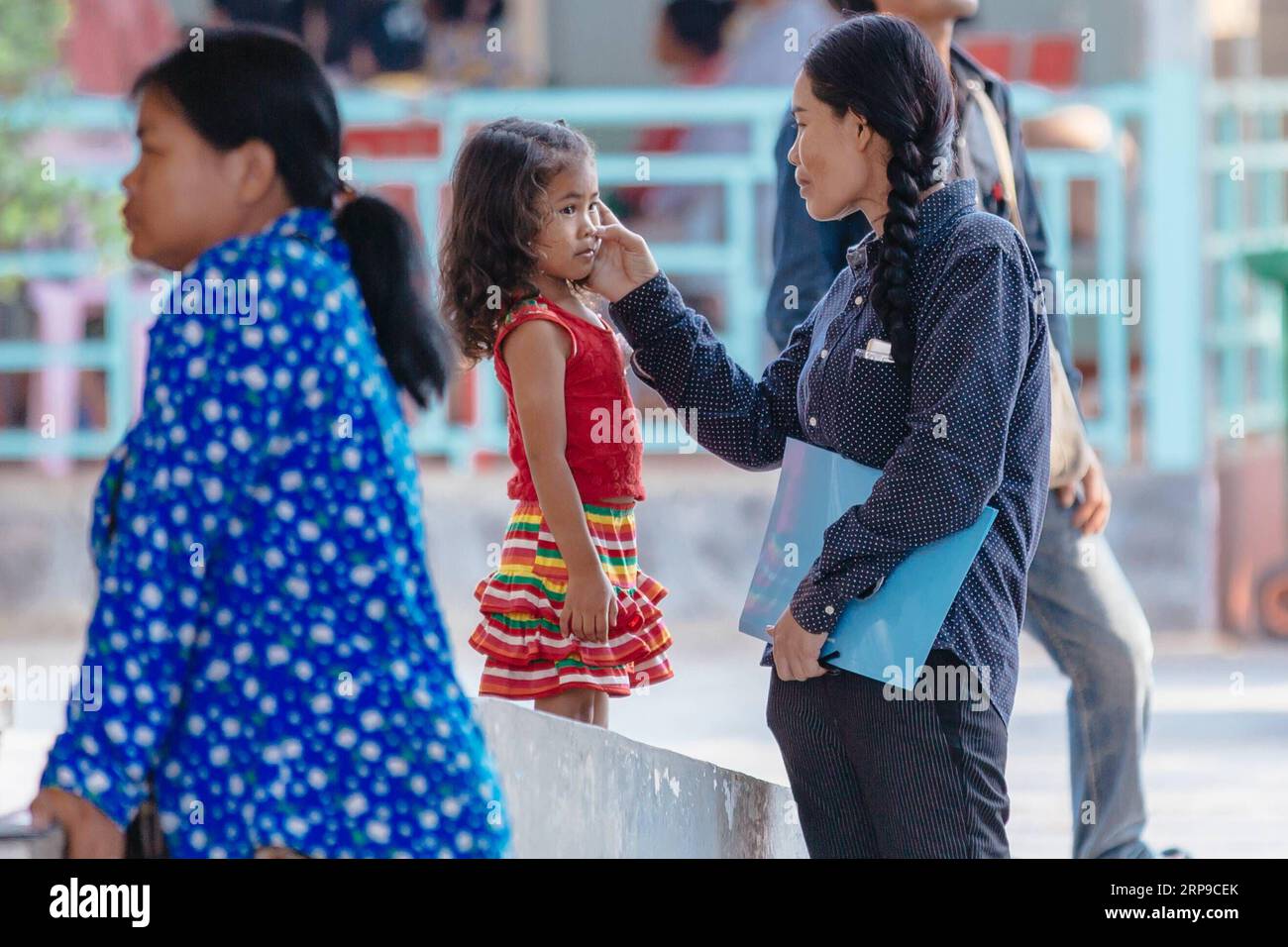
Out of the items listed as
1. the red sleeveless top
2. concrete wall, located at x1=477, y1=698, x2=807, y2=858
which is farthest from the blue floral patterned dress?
the red sleeveless top

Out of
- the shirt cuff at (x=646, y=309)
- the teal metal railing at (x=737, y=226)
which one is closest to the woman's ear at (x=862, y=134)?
the shirt cuff at (x=646, y=309)

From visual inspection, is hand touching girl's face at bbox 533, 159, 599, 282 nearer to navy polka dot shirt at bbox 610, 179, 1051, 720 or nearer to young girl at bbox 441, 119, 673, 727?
young girl at bbox 441, 119, 673, 727

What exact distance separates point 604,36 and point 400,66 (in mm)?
973

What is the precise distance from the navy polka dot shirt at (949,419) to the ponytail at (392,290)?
0.56 meters

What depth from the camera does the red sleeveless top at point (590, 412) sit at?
2.43m

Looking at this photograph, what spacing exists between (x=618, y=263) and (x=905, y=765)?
0.75m

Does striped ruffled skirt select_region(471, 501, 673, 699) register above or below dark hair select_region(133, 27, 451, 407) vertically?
below

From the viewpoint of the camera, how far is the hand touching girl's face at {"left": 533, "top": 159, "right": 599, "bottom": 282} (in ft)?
7.80

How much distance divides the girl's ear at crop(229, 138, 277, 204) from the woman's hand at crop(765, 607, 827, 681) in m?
0.78

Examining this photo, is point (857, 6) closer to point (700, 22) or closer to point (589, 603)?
point (589, 603)
